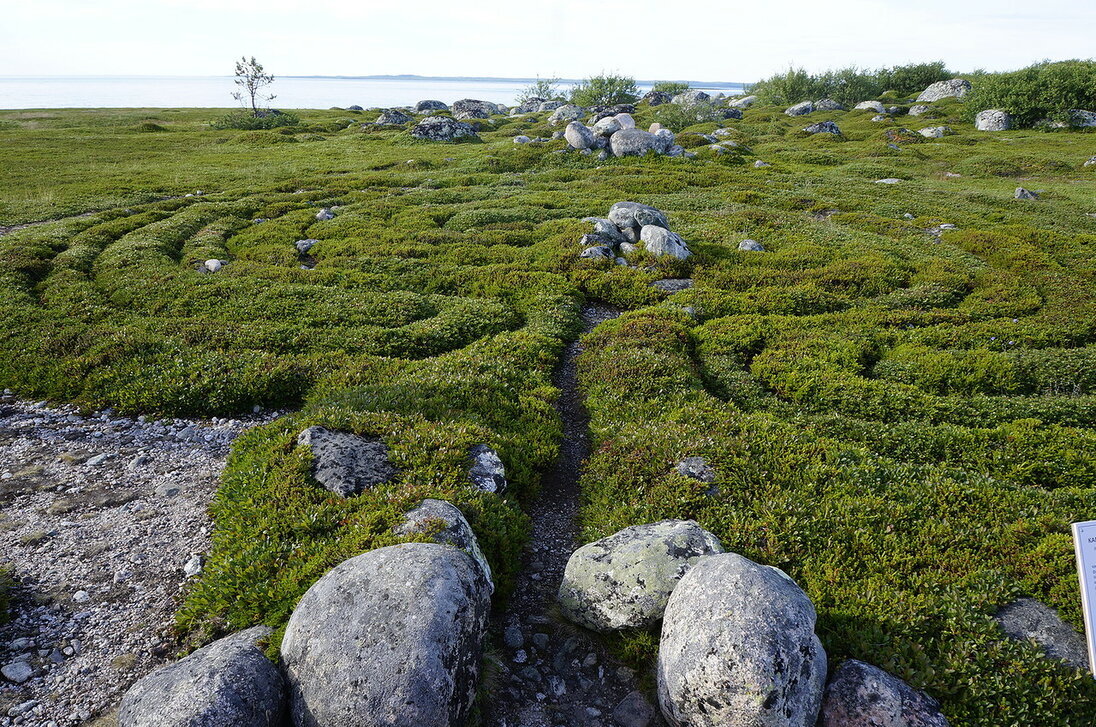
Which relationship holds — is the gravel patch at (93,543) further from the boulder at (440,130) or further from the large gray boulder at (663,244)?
the boulder at (440,130)

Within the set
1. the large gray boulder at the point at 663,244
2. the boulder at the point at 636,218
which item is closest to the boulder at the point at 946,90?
the boulder at the point at 636,218

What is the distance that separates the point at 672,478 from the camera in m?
11.9

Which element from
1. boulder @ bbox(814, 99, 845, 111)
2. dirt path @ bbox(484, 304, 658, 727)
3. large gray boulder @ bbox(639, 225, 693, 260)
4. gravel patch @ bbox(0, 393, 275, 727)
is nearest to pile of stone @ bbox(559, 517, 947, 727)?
dirt path @ bbox(484, 304, 658, 727)

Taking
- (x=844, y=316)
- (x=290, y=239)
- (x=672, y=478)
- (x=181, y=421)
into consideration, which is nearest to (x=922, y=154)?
(x=844, y=316)

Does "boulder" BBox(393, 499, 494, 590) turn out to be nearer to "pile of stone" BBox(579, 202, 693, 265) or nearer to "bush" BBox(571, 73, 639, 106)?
"pile of stone" BBox(579, 202, 693, 265)

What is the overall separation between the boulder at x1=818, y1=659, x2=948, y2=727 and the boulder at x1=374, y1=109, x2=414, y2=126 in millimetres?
100152

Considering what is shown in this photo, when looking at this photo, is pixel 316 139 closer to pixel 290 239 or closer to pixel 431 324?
pixel 290 239

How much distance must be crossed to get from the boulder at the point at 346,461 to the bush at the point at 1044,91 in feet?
322

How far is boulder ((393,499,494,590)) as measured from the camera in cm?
927

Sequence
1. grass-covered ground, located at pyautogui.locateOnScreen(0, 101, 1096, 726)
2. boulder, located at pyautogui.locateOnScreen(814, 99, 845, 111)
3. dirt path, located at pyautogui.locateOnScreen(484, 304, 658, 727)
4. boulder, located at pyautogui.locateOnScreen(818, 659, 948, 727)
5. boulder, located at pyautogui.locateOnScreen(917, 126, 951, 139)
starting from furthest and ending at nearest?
boulder, located at pyautogui.locateOnScreen(814, 99, 845, 111) < boulder, located at pyautogui.locateOnScreen(917, 126, 951, 139) < grass-covered ground, located at pyautogui.locateOnScreen(0, 101, 1096, 726) < dirt path, located at pyautogui.locateOnScreen(484, 304, 658, 727) < boulder, located at pyautogui.locateOnScreen(818, 659, 948, 727)

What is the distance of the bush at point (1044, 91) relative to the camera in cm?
7444

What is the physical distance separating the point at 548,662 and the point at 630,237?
25026 millimetres

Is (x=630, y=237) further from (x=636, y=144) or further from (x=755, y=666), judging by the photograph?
(x=636, y=144)

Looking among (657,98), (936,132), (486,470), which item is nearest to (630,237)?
(486,470)
